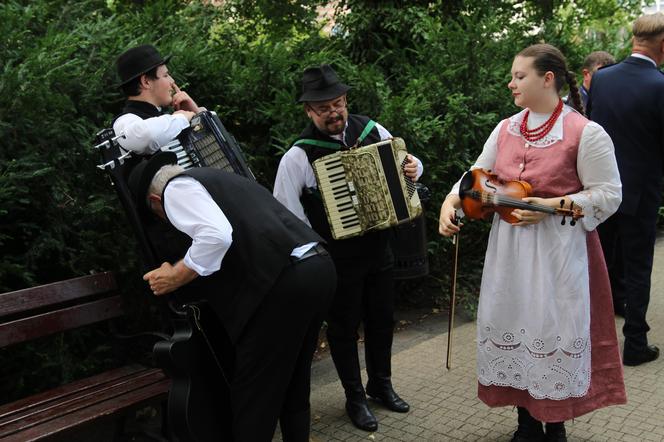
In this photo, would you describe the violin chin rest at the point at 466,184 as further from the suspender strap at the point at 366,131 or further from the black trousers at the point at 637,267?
the black trousers at the point at 637,267

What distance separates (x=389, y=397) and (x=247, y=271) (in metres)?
1.79

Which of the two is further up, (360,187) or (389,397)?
(360,187)

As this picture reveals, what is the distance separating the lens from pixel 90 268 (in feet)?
13.3

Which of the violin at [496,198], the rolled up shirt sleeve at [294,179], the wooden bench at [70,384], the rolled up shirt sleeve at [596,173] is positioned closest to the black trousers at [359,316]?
the rolled up shirt sleeve at [294,179]

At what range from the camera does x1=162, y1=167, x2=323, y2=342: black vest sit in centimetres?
288

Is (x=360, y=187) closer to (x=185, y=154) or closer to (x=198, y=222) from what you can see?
(x=185, y=154)

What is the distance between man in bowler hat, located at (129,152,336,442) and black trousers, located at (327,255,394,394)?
3.21ft

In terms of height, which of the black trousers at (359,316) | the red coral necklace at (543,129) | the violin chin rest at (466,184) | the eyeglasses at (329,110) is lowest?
the black trousers at (359,316)

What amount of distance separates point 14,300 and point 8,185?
0.62 metres

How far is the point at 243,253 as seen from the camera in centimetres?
288

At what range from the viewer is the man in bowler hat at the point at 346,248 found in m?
3.97

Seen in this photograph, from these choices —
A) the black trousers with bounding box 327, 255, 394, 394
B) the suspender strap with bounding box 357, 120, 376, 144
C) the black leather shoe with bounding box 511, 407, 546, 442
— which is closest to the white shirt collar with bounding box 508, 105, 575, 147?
the suspender strap with bounding box 357, 120, 376, 144

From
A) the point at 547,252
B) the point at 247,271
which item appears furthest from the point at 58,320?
the point at 547,252

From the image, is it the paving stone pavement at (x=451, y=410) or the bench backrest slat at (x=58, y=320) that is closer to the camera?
the bench backrest slat at (x=58, y=320)
